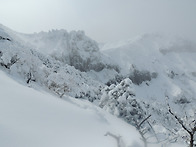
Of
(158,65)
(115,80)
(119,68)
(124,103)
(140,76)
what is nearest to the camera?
(124,103)

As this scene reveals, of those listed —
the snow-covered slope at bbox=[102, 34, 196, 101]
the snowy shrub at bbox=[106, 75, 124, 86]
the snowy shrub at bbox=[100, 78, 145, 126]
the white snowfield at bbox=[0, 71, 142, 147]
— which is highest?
the white snowfield at bbox=[0, 71, 142, 147]

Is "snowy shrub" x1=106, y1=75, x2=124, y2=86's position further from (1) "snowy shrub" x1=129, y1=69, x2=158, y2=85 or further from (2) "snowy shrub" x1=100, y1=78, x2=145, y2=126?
(2) "snowy shrub" x1=100, y1=78, x2=145, y2=126

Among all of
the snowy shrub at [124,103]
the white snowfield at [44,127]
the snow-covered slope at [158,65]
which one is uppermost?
the white snowfield at [44,127]

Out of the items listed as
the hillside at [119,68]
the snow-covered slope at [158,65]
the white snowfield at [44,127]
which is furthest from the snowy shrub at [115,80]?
the white snowfield at [44,127]

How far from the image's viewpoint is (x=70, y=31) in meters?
134

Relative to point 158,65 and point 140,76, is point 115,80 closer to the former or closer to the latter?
point 140,76

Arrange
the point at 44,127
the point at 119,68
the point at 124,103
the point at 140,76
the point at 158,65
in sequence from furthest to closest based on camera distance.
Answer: the point at 158,65, the point at 140,76, the point at 119,68, the point at 124,103, the point at 44,127

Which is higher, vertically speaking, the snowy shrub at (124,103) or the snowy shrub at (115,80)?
the snowy shrub at (124,103)

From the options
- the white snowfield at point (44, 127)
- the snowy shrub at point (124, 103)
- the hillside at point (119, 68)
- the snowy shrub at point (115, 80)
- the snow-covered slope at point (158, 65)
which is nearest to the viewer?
the white snowfield at point (44, 127)

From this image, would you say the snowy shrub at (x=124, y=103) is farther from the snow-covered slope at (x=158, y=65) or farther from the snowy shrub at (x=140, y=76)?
the snowy shrub at (x=140, y=76)

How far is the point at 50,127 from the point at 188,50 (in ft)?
639

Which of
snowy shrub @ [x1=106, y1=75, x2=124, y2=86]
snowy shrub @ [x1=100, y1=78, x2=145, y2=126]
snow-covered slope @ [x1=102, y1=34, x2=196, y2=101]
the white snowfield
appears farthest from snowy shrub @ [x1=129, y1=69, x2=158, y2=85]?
the white snowfield

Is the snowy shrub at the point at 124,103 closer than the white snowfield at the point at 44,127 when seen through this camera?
No

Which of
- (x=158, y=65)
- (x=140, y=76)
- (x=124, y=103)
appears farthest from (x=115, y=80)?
(x=124, y=103)
